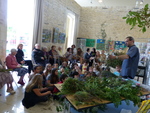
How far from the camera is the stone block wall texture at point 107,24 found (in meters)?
9.32

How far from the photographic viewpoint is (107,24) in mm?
9656

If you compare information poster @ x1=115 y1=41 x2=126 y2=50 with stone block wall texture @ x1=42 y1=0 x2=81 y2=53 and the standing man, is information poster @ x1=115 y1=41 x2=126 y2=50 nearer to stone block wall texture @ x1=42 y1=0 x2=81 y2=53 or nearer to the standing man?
stone block wall texture @ x1=42 y1=0 x2=81 y2=53

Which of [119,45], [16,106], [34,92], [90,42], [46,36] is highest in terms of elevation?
[46,36]

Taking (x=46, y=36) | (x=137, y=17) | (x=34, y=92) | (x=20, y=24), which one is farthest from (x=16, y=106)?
(x=46, y=36)

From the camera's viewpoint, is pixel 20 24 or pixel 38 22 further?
pixel 38 22

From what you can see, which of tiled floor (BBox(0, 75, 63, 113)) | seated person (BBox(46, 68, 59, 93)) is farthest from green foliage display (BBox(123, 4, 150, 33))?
seated person (BBox(46, 68, 59, 93))

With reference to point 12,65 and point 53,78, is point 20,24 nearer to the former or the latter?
point 12,65

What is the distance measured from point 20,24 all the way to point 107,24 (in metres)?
6.22

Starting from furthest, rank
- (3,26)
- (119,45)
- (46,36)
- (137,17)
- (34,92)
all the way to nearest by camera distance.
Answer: (119,45) → (46,36) → (3,26) → (34,92) → (137,17)

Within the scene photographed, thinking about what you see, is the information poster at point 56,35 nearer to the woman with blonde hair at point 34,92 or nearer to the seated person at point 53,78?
the seated person at point 53,78

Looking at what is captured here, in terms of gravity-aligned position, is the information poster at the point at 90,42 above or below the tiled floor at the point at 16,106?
above

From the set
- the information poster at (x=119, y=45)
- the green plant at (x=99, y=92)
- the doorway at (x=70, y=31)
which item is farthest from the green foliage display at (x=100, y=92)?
the doorway at (x=70, y=31)

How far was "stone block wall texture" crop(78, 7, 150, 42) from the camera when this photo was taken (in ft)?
30.6

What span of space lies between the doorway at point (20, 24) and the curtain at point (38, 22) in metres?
0.16
